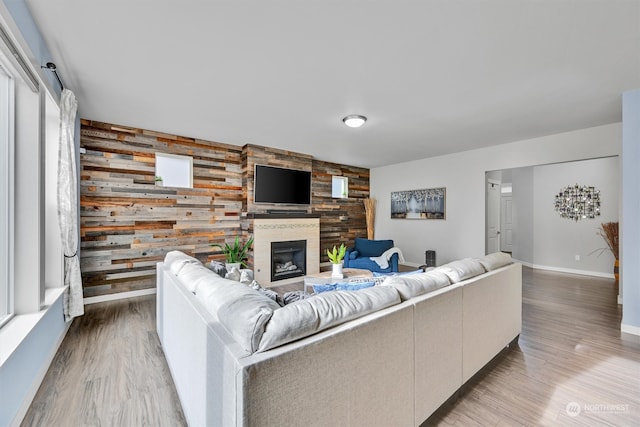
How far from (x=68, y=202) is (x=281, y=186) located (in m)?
3.10

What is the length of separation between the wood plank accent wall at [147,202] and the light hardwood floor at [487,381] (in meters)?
0.93

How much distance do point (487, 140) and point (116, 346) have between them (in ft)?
18.6

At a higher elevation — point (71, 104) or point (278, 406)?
point (71, 104)

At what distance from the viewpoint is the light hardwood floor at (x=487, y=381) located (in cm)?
169

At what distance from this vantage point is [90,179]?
3.74 m

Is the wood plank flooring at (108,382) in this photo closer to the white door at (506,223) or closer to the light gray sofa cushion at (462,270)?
the light gray sofa cushion at (462,270)

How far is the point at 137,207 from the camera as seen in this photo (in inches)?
160

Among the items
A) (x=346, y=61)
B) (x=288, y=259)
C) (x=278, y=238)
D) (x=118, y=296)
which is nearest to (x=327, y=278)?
(x=278, y=238)

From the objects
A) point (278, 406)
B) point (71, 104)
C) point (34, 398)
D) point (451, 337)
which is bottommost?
point (34, 398)

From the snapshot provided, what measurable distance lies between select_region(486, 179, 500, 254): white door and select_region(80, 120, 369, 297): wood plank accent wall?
189 inches

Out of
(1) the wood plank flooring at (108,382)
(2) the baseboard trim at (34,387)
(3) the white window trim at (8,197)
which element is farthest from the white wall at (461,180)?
(3) the white window trim at (8,197)

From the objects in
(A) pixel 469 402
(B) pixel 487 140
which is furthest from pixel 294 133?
(A) pixel 469 402

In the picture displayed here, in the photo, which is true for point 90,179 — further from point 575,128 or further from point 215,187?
point 575,128

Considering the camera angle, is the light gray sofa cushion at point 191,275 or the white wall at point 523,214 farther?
the white wall at point 523,214
